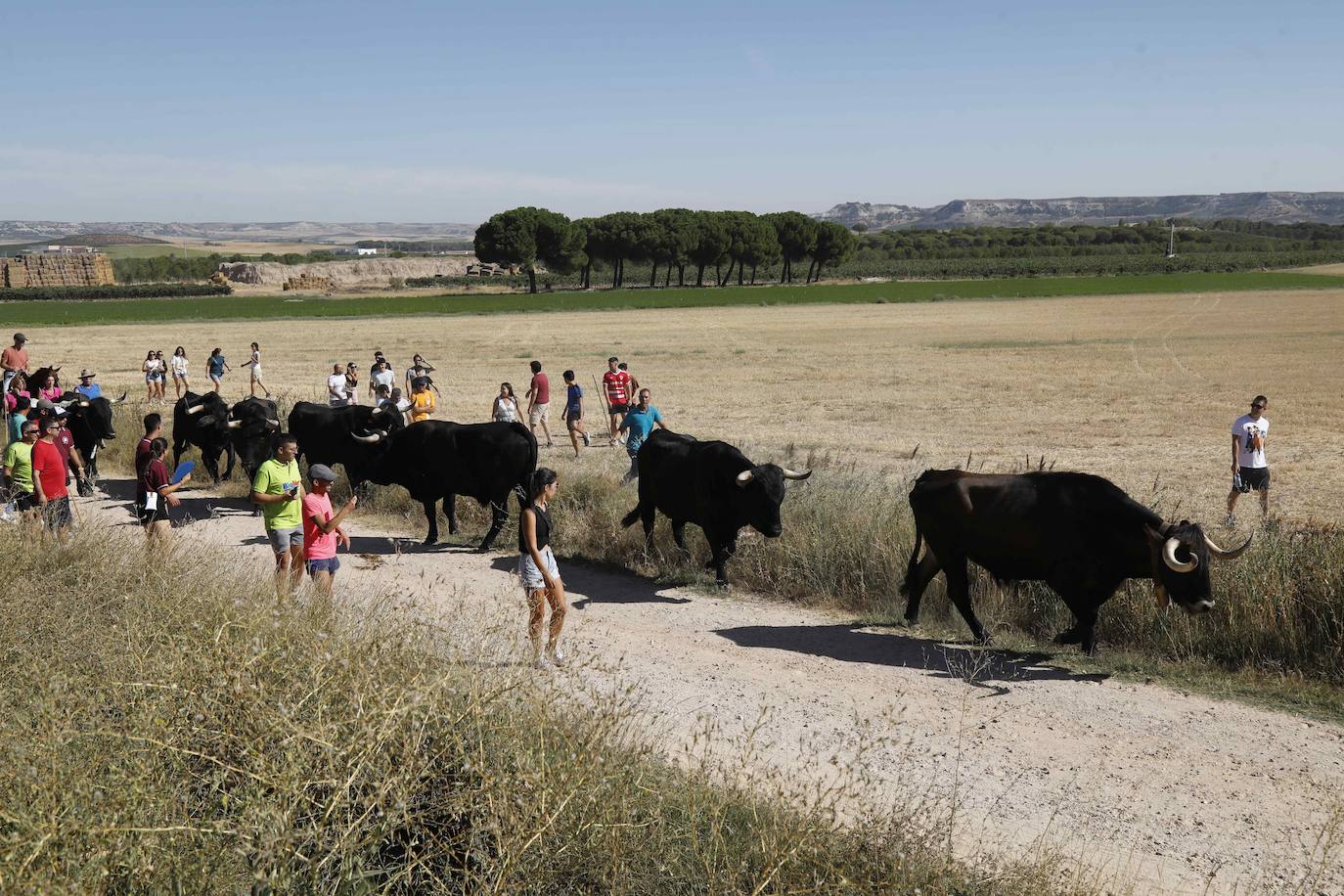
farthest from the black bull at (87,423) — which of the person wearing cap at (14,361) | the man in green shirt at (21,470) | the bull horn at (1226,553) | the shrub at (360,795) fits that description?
the bull horn at (1226,553)

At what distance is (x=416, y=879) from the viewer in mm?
5441

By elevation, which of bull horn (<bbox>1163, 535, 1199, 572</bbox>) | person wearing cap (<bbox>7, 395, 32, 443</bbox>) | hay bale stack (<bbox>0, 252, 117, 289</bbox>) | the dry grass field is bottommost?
the dry grass field

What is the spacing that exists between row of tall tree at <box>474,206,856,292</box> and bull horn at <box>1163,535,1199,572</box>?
11680cm

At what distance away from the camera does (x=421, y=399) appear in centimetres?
2228

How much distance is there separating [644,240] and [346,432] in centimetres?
11505

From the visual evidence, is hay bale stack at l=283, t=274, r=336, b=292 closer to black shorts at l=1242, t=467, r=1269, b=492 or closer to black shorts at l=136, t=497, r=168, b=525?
black shorts at l=136, t=497, r=168, b=525

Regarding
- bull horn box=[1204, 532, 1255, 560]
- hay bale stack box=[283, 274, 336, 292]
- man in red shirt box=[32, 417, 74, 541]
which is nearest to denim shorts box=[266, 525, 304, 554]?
man in red shirt box=[32, 417, 74, 541]

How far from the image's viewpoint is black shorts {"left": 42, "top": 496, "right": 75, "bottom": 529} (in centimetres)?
1226

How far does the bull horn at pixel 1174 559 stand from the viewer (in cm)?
941

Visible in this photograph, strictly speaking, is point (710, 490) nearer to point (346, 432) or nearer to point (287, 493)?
point (287, 493)

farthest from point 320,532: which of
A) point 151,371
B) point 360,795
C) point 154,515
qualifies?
point 151,371

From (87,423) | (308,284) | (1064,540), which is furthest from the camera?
(308,284)

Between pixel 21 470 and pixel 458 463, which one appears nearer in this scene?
pixel 21 470

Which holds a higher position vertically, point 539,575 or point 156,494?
point 156,494
